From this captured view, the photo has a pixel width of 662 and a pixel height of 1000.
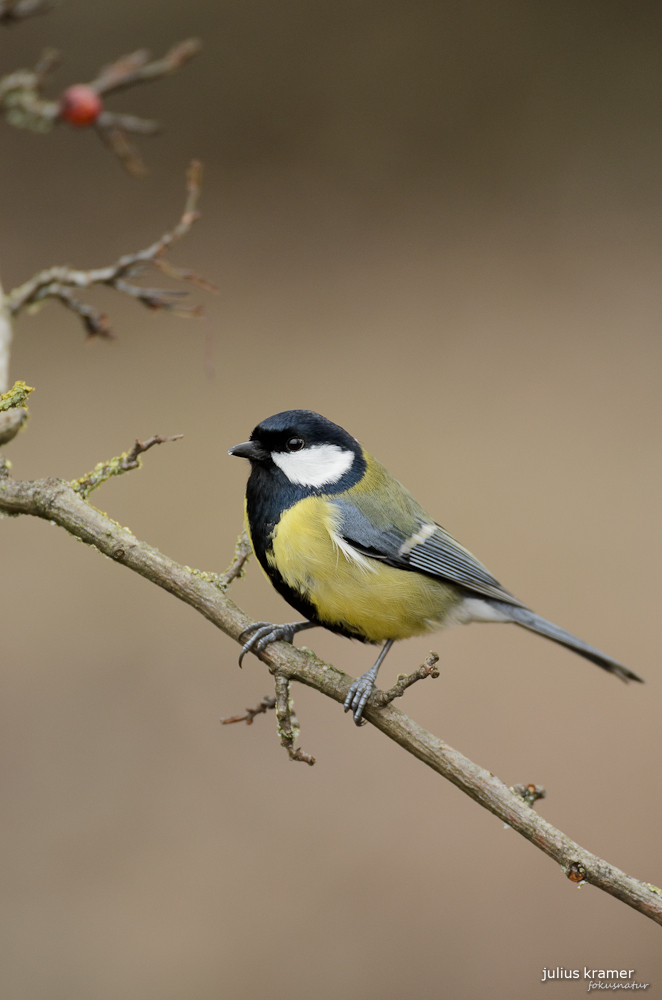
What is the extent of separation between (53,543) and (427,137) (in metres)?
1.89

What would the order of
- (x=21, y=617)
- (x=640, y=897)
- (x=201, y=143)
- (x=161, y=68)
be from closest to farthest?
1. (x=640, y=897)
2. (x=161, y=68)
3. (x=21, y=617)
4. (x=201, y=143)

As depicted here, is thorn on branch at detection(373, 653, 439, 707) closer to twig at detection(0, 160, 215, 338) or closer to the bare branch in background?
twig at detection(0, 160, 215, 338)

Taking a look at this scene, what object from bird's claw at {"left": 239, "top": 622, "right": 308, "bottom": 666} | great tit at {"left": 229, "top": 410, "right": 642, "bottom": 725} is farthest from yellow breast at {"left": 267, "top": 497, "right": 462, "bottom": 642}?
bird's claw at {"left": 239, "top": 622, "right": 308, "bottom": 666}

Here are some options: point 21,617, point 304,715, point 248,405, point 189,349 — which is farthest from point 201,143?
point 304,715

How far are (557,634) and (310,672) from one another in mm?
622

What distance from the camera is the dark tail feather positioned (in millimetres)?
1462

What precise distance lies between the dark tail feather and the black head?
423mm

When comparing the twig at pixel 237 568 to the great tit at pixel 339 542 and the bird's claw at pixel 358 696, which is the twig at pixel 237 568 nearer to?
the great tit at pixel 339 542

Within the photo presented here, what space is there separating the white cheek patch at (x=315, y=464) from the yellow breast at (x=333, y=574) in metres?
0.04

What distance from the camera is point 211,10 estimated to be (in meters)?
2.59

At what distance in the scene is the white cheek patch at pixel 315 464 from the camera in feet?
4.21

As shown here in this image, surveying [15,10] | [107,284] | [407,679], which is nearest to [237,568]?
[407,679]

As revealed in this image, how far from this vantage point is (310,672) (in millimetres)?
1048

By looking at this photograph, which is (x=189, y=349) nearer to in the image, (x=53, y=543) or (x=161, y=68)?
(x=53, y=543)
